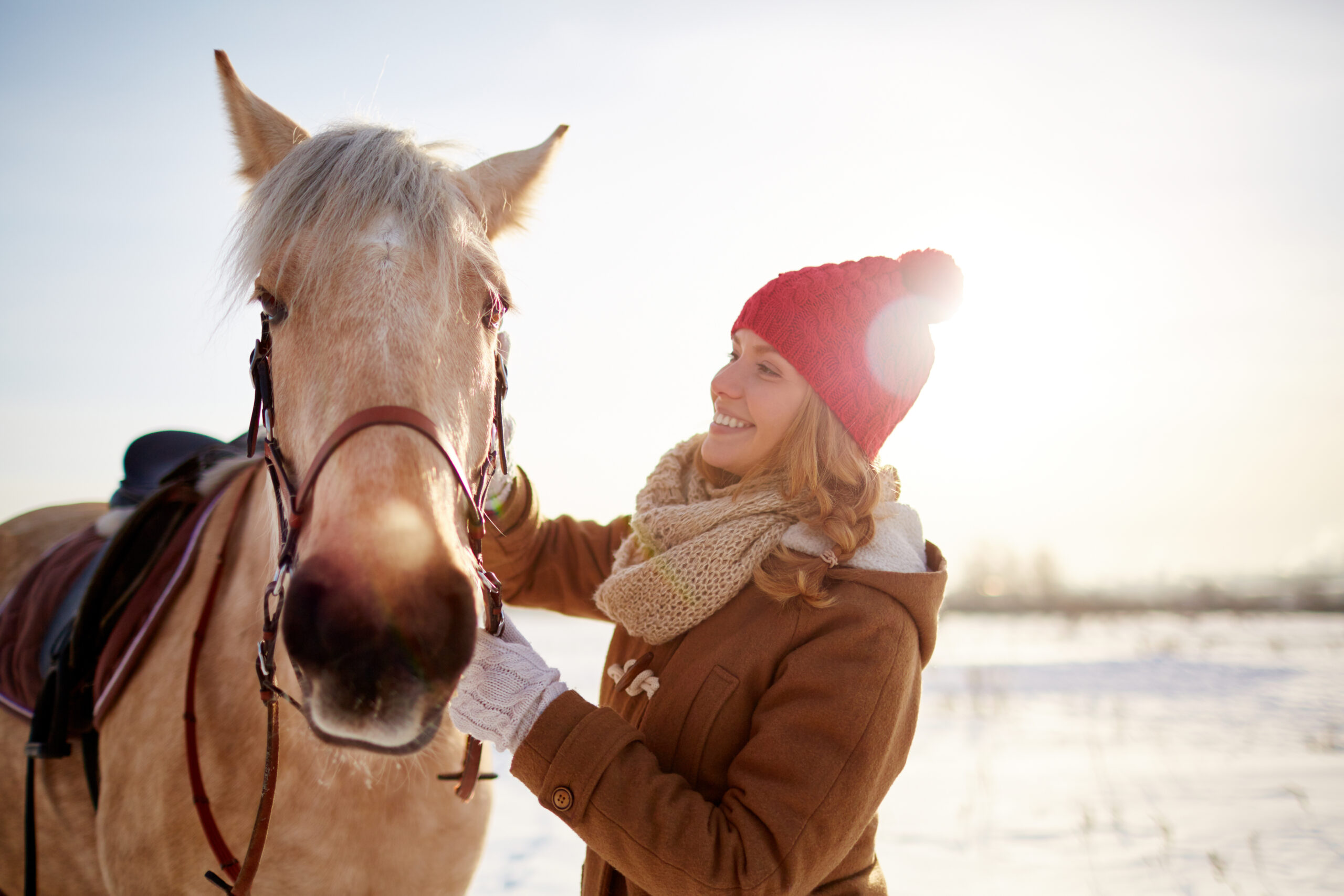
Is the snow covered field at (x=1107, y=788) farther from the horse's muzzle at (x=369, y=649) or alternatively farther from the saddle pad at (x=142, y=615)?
the horse's muzzle at (x=369, y=649)

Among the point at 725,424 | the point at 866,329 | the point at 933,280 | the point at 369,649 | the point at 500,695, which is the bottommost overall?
the point at 500,695

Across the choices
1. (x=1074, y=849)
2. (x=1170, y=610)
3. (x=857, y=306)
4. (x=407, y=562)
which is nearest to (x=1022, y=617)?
(x=1170, y=610)

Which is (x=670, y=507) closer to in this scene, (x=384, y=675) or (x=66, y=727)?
(x=384, y=675)

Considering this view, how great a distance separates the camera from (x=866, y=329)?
1.83m

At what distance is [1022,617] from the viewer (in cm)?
1555

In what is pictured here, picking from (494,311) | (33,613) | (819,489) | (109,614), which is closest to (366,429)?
(494,311)

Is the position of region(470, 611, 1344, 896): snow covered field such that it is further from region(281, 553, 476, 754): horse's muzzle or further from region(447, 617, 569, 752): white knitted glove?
region(281, 553, 476, 754): horse's muzzle

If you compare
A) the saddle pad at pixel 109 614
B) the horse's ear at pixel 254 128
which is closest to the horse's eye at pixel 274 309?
the horse's ear at pixel 254 128

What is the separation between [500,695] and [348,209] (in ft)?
3.42

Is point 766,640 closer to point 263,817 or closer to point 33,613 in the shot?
point 263,817

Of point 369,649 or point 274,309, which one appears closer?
point 369,649

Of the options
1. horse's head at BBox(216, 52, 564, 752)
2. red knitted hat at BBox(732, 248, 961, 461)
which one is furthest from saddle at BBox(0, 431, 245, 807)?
red knitted hat at BBox(732, 248, 961, 461)

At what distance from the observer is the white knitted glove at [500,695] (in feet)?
4.60

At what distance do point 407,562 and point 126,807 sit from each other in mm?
1418
